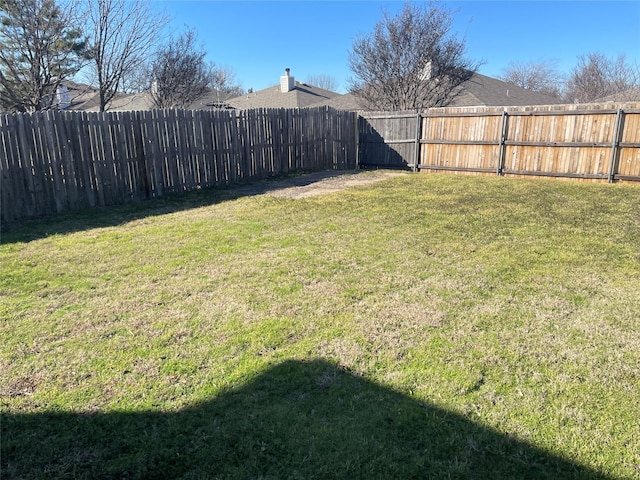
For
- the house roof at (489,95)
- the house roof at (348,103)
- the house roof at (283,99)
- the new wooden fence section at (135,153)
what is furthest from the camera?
the house roof at (283,99)

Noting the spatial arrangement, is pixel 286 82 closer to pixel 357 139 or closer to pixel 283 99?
pixel 283 99

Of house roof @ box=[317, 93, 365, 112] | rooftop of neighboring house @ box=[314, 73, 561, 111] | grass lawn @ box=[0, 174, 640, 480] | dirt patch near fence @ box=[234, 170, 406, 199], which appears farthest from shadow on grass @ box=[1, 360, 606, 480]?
house roof @ box=[317, 93, 365, 112]

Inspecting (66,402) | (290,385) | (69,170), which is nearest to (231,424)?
(290,385)

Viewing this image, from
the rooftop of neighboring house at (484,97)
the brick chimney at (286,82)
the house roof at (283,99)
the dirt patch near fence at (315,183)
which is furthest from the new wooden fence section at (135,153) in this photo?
the brick chimney at (286,82)

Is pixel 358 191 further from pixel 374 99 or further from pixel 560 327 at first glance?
pixel 374 99

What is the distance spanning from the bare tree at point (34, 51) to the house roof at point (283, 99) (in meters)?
13.8

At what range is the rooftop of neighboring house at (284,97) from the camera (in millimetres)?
25094

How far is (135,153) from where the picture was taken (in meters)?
8.30

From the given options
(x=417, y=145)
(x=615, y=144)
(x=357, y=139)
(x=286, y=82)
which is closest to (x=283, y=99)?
(x=286, y=82)

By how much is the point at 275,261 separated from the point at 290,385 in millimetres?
2258

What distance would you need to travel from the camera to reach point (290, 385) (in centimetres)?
246

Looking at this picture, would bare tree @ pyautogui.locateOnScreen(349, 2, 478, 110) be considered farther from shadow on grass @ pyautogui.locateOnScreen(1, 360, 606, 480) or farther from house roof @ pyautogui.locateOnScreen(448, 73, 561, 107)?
shadow on grass @ pyautogui.locateOnScreen(1, 360, 606, 480)

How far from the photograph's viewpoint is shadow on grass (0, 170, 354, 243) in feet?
19.6

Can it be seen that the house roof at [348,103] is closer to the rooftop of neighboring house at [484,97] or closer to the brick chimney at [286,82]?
the rooftop of neighboring house at [484,97]
